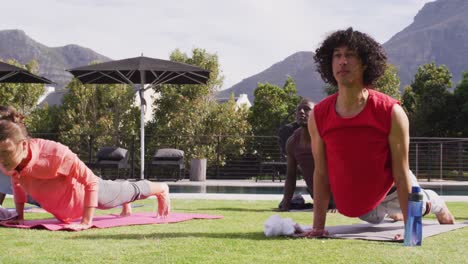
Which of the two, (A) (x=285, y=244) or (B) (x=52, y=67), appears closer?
(A) (x=285, y=244)

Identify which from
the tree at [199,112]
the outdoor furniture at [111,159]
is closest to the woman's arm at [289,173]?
the outdoor furniture at [111,159]

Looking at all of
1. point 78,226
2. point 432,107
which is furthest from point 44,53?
point 78,226

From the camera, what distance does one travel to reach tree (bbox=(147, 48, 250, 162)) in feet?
74.9

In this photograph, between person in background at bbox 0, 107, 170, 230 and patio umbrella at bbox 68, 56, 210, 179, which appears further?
patio umbrella at bbox 68, 56, 210, 179

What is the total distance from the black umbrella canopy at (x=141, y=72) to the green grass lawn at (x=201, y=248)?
333 inches

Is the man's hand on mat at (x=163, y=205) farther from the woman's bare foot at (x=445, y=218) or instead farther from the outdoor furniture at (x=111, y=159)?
the outdoor furniture at (x=111, y=159)

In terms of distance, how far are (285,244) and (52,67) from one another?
578ft

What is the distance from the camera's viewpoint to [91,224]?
4945 millimetres

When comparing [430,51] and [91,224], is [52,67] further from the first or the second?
[91,224]

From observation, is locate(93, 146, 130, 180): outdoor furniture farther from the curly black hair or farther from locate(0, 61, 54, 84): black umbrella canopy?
the curly black hair

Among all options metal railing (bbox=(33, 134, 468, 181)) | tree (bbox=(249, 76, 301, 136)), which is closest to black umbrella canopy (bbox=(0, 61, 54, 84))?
metal railing (bbox=(33, 134, 468, 181))

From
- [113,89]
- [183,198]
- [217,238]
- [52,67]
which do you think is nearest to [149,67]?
[183,198]

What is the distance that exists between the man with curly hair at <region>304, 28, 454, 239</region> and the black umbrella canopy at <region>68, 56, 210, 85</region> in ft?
30.0

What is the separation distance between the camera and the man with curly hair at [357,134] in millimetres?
3760
